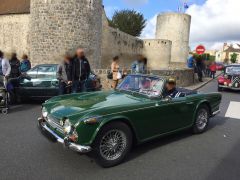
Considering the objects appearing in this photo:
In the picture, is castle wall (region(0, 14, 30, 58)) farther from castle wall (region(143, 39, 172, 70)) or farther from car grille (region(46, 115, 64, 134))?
car grille (region(46, 115, 64, 134))

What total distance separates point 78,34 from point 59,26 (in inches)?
51.9

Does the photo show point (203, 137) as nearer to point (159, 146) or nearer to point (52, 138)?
point (159, 146)

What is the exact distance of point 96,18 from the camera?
19.9m

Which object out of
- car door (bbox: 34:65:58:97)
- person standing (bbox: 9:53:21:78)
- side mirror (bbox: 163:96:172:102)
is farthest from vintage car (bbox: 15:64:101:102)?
side mirror (bbox: 163:96:172:102)

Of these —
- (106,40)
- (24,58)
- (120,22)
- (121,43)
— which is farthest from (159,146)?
(120,22)

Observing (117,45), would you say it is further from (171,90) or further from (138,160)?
(138,160)

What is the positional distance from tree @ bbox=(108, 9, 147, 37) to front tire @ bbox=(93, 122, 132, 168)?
4816 centimetres

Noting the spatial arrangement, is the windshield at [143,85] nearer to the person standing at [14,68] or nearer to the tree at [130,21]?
the person standing at [14,68]

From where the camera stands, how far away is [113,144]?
4.38 metres

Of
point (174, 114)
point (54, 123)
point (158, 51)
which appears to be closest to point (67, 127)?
point (54, 123)

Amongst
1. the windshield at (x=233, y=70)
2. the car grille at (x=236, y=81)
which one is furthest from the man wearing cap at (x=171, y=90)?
the windshield at (x=233, y=70)

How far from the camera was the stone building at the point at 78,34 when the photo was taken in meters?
18.4

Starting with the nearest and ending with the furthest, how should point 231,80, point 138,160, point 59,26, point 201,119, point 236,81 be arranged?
point 138,160, point 201,119, point 236,81, point 231,80, point 59,26

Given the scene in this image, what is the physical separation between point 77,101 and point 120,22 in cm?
4785
